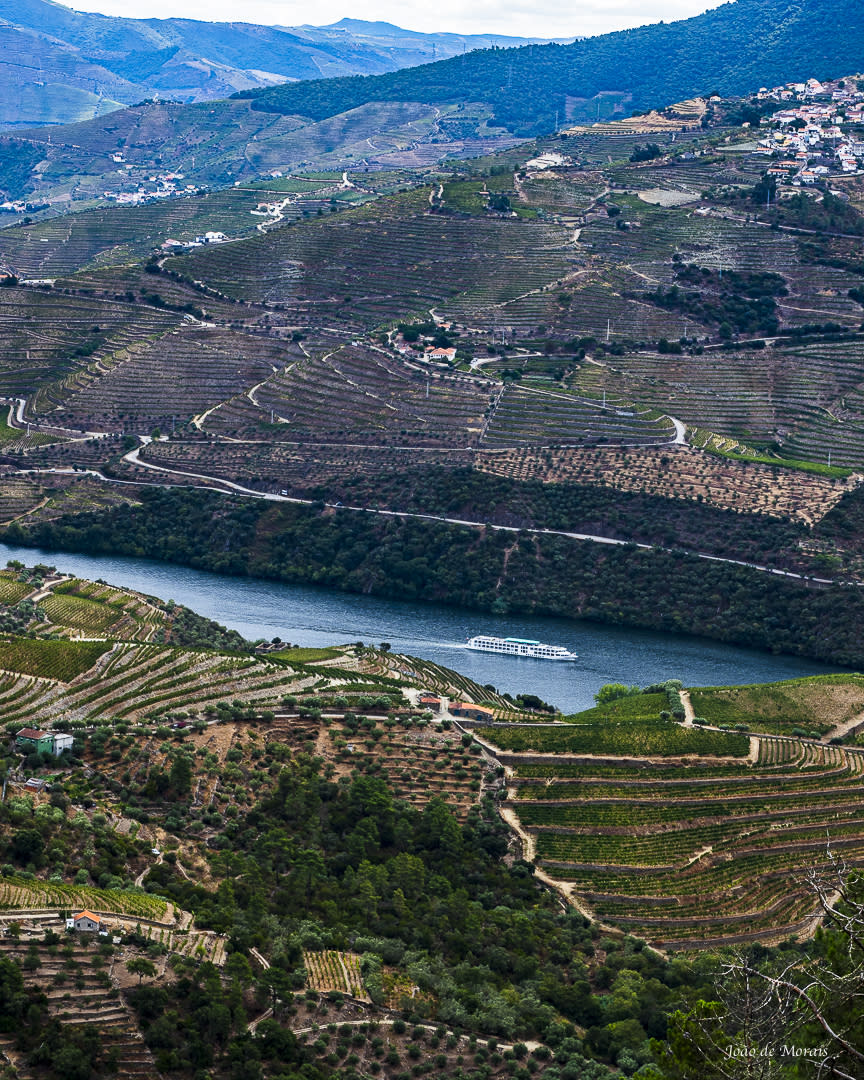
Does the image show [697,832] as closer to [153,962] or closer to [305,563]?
[153,962]

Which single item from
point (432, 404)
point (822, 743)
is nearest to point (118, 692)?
point (822, 743)

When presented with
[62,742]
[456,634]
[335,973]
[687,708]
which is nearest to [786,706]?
[687,708]

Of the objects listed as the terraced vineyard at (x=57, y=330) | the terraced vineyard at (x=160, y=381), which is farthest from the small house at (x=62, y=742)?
the terraced vineyard at (x=57, y=330)

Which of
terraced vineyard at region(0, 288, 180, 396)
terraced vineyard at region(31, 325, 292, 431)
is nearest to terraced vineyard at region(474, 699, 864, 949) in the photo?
terraced vineyard at region(31, 325, 292, 431)

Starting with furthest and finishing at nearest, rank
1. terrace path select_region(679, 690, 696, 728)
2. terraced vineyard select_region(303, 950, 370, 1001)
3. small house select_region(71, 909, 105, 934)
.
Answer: terrace path select_region(679, 690, 696, 728) < terraced vineyard select_region(303, 950, 370, 1001) < small house select_region(71, 909, 105, 934)

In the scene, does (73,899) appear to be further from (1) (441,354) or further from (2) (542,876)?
(1) (441,354)

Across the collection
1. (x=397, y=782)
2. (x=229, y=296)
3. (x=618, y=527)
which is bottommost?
(x=397, y=782)

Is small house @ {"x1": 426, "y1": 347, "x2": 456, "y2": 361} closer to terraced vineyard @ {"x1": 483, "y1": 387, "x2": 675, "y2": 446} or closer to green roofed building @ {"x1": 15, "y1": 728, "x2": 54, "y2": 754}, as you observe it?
terraced vineyard @ {"x1": 483, "y1": 387, "x2": 675, "y2": 446}
